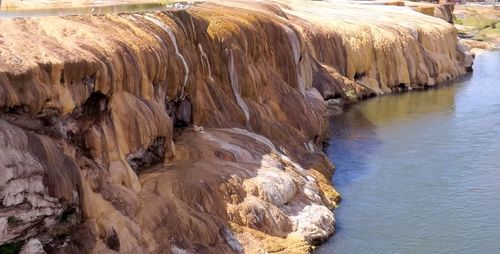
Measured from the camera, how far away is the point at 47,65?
17.9 metres

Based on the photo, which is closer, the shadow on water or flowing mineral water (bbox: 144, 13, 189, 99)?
flowing mineral water (bbox: 144, 13, 189, 99)

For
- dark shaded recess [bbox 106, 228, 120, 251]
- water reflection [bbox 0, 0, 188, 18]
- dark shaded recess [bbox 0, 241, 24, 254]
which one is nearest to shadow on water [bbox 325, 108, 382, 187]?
water reflection [bbox 0, 0, 188, 18]

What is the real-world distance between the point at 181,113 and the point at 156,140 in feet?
10.7

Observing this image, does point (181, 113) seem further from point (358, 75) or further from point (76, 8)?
point (358, 75)

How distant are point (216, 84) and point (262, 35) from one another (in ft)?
20.5

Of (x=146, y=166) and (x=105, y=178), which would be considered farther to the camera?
(x=146, y=166)

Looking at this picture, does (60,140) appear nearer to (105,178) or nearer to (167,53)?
(105,178)

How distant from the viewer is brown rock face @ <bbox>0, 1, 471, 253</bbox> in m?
16.7

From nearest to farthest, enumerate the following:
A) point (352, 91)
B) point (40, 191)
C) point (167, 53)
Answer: point (40, 191)
point (167, 53)
point (352, 91)

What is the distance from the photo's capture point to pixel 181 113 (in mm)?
24938

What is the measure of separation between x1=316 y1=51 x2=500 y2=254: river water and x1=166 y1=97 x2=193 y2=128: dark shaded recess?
19.2ft

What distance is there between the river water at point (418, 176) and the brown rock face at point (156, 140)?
4.10ft

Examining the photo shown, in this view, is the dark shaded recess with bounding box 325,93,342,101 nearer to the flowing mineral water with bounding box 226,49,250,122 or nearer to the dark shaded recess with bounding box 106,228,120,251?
the flowing mineral water with bounding box 226,49,250,122

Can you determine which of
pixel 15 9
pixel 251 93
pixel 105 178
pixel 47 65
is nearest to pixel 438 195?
pixel 251 93
